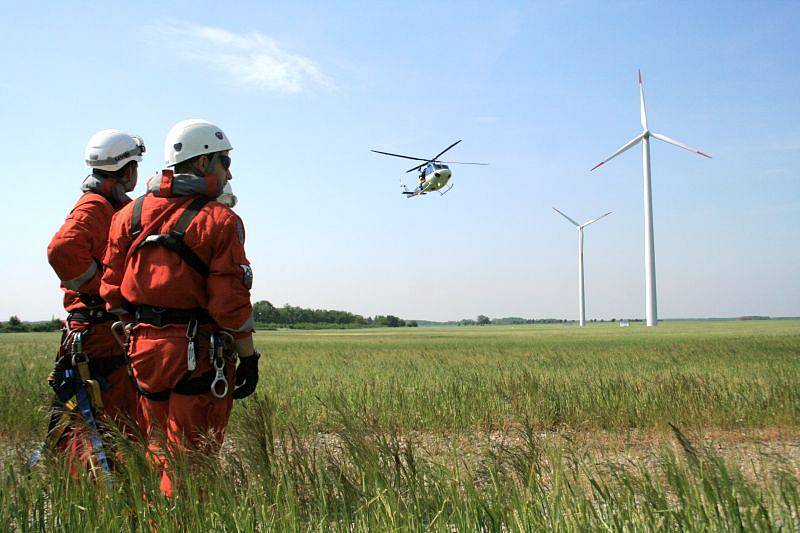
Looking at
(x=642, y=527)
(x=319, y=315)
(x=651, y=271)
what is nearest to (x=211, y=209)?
(x=642, y=527)

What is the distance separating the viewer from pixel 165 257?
3824 millimetres

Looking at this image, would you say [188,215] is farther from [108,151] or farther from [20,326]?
[20,326]

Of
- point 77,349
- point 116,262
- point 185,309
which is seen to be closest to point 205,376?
point 185,309

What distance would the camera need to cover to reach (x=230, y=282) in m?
3.70

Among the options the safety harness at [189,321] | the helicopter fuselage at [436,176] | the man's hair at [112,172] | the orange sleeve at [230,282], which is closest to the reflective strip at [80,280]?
the man's hair at [112,172]

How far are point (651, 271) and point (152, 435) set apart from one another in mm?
83095

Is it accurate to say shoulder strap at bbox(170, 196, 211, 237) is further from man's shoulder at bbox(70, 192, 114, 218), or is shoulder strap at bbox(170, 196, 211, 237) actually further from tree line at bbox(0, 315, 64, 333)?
tree line at bbox(0, 315, 64, 333)

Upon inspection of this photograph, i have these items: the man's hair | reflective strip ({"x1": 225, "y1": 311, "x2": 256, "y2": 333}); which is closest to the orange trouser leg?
reflective strip ({"x1": 225, "y1": 311, "x2": 256, "y2": 333})

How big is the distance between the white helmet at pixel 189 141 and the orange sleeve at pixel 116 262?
1.58ft

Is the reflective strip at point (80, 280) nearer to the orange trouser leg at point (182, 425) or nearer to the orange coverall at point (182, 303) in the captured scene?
the orange coverall at point (182, 303)

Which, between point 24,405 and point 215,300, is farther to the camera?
point 24,405

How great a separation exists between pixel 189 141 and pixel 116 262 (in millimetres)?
959

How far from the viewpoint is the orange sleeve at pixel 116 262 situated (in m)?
4.16

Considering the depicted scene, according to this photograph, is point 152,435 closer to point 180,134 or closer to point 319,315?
point 180,134
